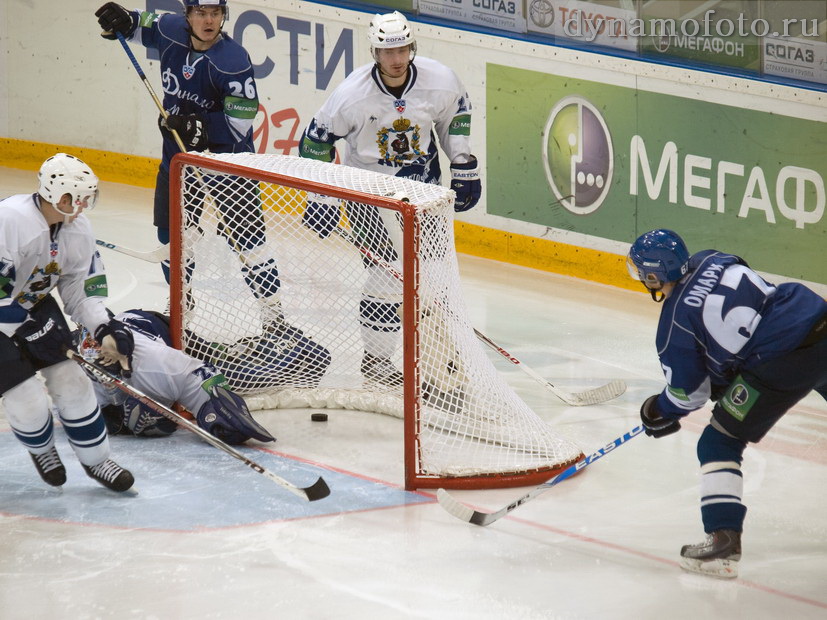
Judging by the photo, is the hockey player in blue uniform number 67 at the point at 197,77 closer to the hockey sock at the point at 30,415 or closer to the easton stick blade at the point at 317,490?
the hockey sock at the point at 30,415

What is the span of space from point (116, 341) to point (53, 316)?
0.66 feet

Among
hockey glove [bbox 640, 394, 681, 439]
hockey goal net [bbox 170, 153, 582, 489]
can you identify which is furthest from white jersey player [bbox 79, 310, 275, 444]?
hockey glove [bbox 640, 394, 681, 439]

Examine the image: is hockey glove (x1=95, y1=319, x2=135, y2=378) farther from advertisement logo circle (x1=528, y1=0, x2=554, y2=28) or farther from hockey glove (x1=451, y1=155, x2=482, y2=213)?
advertisement logo circle (x1=528, y1=0, x2=554, y2=28)

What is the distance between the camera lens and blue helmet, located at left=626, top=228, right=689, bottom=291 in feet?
11.8

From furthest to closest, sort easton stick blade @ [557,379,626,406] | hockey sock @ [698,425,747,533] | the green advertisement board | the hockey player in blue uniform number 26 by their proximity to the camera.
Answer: the green advertisement board < easton stick blade @ [557,379,626,406] < hockey sock @ [698,425,747,533] < the hockey player in blue uniform number 26

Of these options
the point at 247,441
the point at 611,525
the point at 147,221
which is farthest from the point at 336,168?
the point at 147,221

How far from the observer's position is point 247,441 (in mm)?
4812

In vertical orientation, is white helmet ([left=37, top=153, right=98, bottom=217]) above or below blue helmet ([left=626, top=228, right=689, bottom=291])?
above

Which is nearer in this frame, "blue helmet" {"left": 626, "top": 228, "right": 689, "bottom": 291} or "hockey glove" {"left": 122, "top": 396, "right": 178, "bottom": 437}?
"blue helmet" {"left": 626, "top": 228, "right": 689, "bottom": 291}

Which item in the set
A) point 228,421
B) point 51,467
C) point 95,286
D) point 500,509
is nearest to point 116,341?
point 95,286

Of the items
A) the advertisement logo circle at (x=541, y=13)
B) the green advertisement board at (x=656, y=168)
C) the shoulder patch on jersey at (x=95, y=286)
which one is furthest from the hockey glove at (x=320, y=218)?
the advertisement logo circle at (x=541, y=13)

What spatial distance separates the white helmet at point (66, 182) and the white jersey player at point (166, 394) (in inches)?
36.7

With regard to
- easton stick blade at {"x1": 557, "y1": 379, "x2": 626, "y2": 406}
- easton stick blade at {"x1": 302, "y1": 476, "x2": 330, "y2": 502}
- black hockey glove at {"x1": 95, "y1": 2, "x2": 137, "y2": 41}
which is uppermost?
black hockey glove at {"x1": 95, "y1": 2, "x2": 137, "y2": 41}

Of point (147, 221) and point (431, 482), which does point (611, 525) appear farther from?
point (147, 221)
